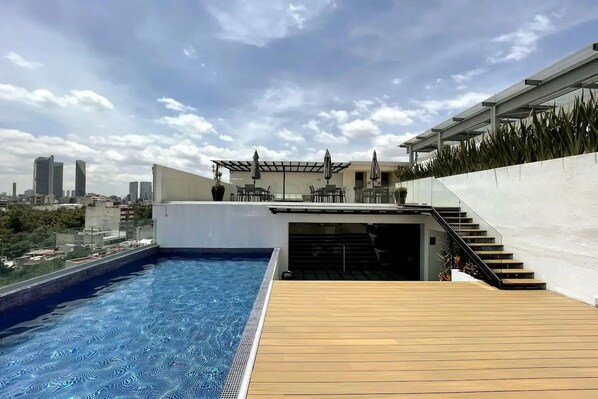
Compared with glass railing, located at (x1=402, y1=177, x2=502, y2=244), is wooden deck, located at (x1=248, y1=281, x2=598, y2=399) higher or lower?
lower

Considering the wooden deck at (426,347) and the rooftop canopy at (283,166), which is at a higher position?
the rooftop canopy at (283,166)

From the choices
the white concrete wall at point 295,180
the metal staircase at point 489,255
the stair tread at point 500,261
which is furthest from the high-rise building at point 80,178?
the stair tread at point 500,261

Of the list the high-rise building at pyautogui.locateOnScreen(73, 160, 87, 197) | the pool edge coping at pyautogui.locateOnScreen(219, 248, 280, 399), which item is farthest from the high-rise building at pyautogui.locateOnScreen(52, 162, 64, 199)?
the pool edge coping at pyautogui.locateOnScreen(219, 248, 280, 399)

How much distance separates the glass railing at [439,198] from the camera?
7.12 meters

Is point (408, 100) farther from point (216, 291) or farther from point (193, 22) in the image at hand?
point (216, 291)

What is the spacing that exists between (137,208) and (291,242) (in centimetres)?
642

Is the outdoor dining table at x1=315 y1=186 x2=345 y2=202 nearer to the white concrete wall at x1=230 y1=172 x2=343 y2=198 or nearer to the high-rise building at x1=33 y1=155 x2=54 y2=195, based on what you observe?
the white concrete wall at x1=230 y1=172 x2=343 y2=198

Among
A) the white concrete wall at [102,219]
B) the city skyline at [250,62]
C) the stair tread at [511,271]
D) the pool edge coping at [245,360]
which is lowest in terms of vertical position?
the pool edge coping at [245,360]

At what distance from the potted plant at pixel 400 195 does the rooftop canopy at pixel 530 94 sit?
3637mm

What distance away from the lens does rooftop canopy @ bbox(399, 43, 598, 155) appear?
24.5ft

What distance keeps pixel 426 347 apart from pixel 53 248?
810 centimetres

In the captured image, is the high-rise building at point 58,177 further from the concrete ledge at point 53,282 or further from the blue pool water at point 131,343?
the blue pool water at point 131,343

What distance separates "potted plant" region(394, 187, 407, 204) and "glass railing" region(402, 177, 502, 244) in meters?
0.29

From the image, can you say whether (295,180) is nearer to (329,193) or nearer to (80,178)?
(329,193)
